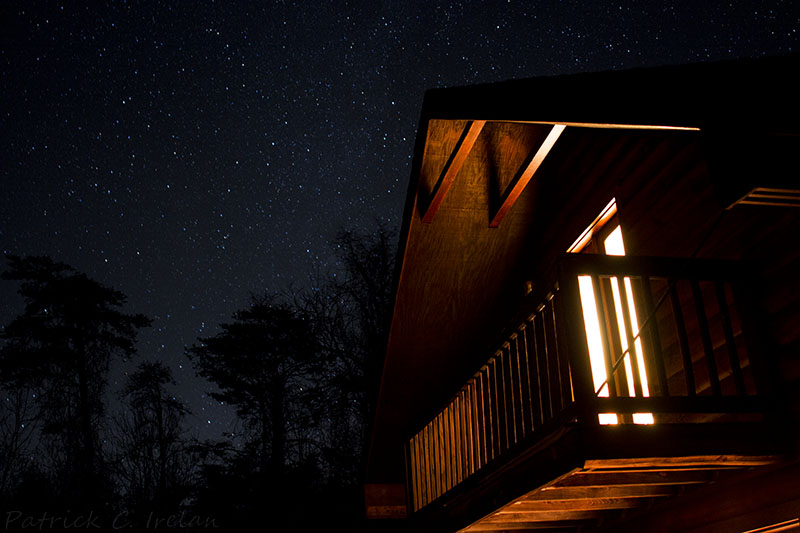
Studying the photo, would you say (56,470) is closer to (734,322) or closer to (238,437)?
(238,437)

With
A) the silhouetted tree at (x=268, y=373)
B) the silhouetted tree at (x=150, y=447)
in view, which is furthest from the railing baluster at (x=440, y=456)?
the silhouetted tree at (x=150, y=447)

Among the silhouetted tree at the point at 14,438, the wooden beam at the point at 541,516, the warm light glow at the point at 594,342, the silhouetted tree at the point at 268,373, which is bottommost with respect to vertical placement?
the wooden beam at the point at 541,516

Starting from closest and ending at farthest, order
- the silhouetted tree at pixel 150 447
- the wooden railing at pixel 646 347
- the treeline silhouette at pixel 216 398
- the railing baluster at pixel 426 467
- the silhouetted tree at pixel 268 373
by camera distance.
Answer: the wooden railing at pixel 646 347
the railing baluster at pixel 426 467
the treeline silhouette at pixel 216 398
the silhouetted tree at pixel 150 447
the silhouetted tree at pixel 268 373

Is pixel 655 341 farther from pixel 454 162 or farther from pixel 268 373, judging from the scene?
pixel 268 373

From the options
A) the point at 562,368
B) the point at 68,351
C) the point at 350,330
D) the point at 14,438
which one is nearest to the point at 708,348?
the point at 562,368

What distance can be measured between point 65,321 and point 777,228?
24.0 meters

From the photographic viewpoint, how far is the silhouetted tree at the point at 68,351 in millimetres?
21547

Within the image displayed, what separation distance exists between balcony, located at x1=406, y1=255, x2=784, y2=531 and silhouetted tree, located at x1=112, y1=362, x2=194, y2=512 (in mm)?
18381

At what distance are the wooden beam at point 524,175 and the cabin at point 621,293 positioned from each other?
0.09ft

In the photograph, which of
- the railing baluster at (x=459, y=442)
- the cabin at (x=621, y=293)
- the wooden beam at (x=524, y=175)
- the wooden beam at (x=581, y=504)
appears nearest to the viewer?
the cabin at (x=621, y=293)

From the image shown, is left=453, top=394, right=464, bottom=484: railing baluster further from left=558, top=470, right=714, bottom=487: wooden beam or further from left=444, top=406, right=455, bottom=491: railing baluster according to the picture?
left=558, top=470, right=714, bottom=487: wooden beam

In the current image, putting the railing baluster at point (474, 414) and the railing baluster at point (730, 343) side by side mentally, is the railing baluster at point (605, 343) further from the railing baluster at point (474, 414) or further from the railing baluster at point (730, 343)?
the railing baluster at point (474, 414)

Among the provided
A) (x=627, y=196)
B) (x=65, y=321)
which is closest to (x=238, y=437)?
(x=65, y=321)

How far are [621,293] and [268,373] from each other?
20157 mm
